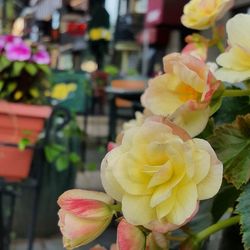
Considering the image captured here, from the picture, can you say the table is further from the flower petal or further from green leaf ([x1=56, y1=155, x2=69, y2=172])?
the flower petal

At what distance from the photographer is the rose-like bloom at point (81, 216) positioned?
0.54 metres

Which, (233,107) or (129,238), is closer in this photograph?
(129,238)

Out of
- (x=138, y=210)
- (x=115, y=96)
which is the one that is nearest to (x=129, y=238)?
(x=138, y=210)

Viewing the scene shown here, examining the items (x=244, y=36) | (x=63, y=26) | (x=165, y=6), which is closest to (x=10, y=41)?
(x=165, y=6)

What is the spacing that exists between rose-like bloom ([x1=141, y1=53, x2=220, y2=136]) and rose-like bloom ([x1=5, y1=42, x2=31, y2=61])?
199 cm

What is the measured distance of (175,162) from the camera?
497 millimetres

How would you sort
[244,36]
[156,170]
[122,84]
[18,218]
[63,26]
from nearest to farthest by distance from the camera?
[156,170]
[244,36]
[18,218]
[122,84]
[63,26]

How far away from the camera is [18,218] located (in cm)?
351

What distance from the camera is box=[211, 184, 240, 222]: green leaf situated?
2.17ft

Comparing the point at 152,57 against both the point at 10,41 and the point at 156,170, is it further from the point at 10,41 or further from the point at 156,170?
the point at 156,170

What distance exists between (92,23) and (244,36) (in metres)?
7.74

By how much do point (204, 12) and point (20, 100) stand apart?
1840 millimetres

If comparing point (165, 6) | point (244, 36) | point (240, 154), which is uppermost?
point (244, 36)

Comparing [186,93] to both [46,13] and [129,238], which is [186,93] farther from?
[46,13]
